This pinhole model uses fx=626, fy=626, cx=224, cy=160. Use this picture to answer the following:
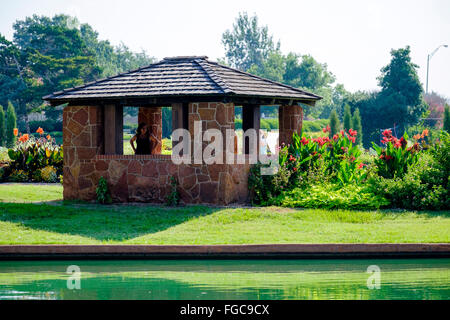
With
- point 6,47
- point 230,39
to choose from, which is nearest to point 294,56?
point 230,39

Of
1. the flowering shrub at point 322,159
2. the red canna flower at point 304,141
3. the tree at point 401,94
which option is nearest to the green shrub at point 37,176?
the flowering shrub at point 322,159

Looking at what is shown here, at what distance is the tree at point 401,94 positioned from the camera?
173ft

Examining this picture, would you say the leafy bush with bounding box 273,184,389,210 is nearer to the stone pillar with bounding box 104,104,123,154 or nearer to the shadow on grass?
the shadow on grass

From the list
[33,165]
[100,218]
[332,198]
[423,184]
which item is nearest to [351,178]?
[332,198]

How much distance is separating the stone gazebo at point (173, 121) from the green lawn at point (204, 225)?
74 centimetres

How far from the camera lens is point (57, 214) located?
48.9ft

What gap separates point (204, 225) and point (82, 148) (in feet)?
16.6

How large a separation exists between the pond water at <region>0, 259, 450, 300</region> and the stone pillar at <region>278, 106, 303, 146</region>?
7433 mm

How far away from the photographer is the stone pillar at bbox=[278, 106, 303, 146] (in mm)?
18016

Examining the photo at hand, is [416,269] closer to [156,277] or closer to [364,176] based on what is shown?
[156,277]

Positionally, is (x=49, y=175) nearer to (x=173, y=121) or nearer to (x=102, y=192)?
(x=102, y=192)

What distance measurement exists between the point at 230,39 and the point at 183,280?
81429 mm

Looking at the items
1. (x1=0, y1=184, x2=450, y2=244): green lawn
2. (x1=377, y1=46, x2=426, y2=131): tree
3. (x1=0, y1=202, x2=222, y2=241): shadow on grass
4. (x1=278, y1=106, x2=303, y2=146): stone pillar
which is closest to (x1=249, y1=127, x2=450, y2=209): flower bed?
(x1=278, y1=106, x2=303, y2=146): stone pillar

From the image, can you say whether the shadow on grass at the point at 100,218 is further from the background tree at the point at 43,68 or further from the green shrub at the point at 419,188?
the background tree at the point at 43,68
